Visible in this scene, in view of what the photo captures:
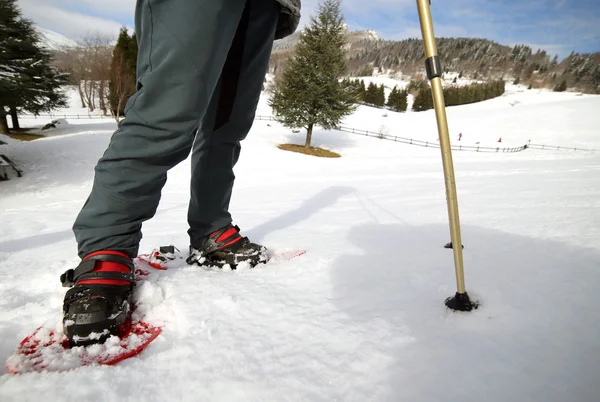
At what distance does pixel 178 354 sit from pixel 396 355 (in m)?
0.60

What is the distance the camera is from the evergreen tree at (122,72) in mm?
26844

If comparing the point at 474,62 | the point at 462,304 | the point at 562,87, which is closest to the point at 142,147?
the point at 462,304

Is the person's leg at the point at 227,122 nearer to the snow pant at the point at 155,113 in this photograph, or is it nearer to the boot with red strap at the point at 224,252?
the boot with red strap at the point at 224,252

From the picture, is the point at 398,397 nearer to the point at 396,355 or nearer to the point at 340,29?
the point at 396,355

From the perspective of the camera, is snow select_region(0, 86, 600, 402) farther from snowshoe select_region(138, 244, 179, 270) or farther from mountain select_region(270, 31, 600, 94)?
mountain select_region(270, 31, 600, 94)

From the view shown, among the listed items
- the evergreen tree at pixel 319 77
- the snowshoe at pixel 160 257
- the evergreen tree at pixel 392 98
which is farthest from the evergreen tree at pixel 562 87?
the snowshoe at pixel 160 257

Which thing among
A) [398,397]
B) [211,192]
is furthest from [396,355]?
[211,192]

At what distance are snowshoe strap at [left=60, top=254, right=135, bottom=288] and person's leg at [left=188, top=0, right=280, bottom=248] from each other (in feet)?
1.73

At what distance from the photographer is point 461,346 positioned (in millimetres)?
846

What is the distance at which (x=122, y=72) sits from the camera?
27.9 m

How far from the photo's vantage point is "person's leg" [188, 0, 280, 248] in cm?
143

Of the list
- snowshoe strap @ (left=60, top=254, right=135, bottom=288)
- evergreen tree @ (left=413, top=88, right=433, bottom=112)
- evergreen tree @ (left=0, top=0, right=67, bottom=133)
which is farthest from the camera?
evergreen tree @ (left=413, top=88, right=433, bottom=112)

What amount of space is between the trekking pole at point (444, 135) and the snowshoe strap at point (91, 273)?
1.14 metres

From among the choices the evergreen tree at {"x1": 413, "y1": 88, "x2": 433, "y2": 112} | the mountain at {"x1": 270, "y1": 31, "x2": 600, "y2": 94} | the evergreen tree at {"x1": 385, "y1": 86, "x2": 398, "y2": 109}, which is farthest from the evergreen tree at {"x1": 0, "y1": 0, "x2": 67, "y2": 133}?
the mountain at {"x1": 270, "y1": 31, "x2": 600, "y2": 94}
